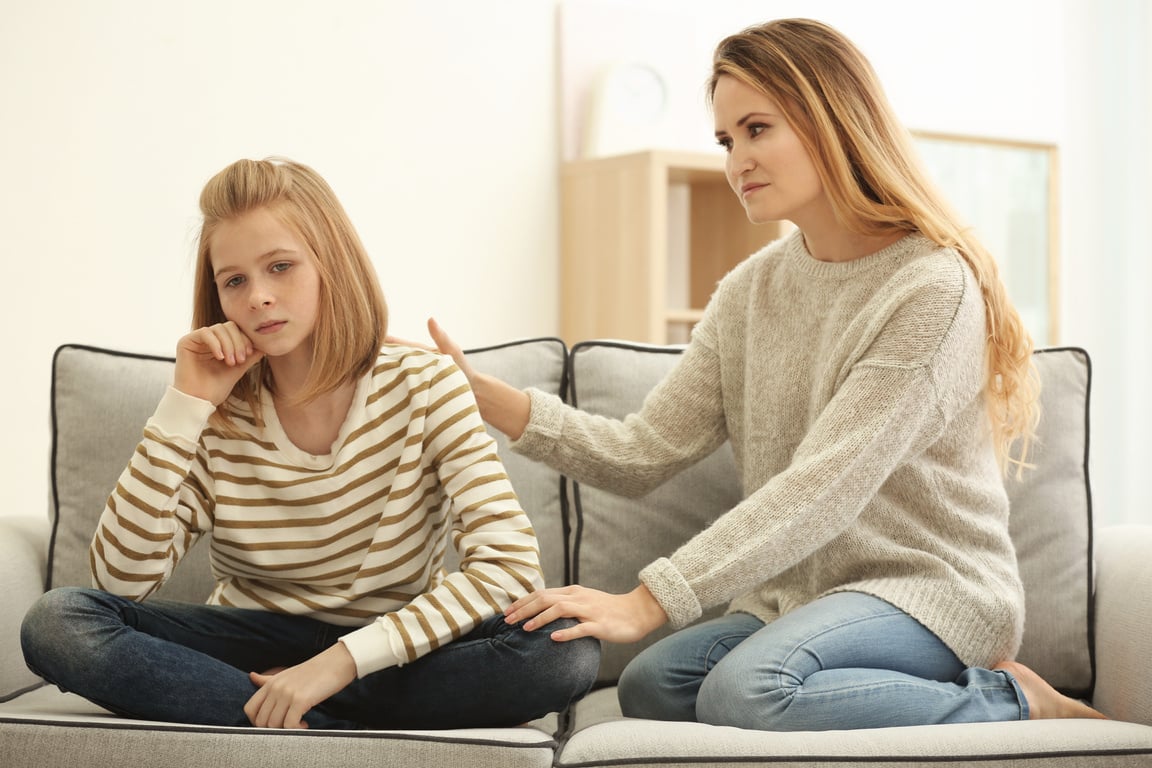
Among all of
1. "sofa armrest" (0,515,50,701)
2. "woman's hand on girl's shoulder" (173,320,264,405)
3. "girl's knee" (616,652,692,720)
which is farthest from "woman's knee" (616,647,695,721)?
"sofa armrest" (0,515,50,701)

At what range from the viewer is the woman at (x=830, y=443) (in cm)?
131

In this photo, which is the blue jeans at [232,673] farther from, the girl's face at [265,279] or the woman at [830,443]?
the girl's face at [265,279]

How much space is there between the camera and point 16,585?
4.80ft

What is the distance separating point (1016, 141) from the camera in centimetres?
349

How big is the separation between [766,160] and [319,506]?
0.70 m

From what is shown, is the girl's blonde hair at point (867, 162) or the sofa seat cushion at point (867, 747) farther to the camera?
the girl's blonde hair at point (867, 162)

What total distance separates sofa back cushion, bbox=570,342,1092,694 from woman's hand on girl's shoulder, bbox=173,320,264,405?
537mm

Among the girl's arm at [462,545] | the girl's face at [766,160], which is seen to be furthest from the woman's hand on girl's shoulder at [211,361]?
the girl's face at [766,160]

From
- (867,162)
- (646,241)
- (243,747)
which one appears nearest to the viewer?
(243,747)

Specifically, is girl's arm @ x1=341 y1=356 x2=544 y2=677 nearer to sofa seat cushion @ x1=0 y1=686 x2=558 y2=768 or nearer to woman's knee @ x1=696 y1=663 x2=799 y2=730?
sofa seat cushion @ x1=0 y1=686 x2=558 y2=768

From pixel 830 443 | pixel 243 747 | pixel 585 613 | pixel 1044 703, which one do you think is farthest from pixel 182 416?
pixel 1044 703

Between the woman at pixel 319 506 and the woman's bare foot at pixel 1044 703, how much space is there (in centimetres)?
53

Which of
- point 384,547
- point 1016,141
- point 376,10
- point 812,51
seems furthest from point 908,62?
point 384,547

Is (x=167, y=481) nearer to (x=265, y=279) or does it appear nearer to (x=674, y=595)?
(x=265, y=279)
